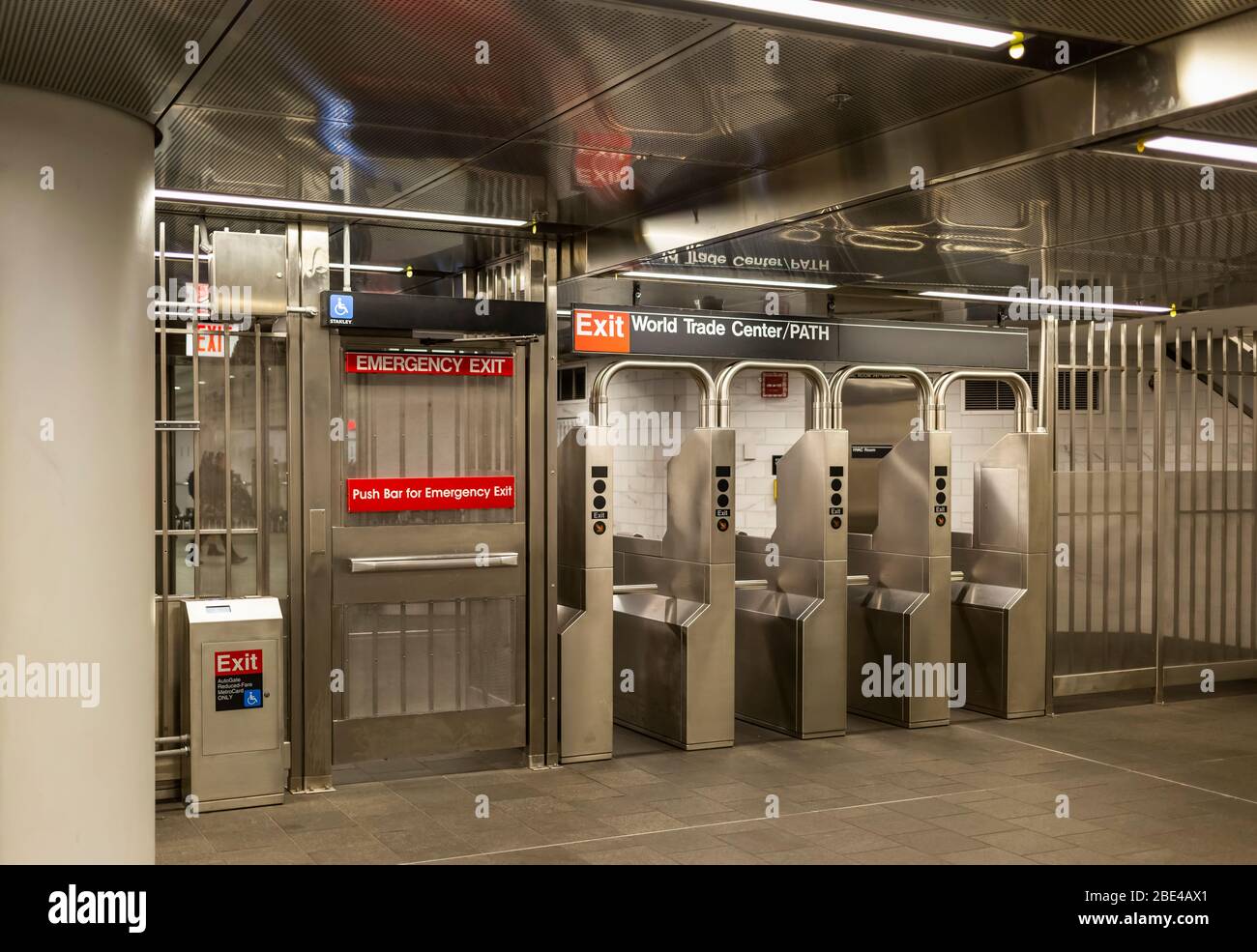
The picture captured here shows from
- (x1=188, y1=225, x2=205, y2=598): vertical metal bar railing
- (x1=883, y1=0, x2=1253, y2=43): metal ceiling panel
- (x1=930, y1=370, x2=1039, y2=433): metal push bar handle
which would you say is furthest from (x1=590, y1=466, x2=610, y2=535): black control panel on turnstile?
(x1=883, y1=0, x2=1253, y2=43): metal ceiling panel

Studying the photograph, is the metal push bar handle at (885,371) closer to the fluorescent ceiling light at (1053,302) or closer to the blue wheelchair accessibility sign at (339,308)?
Answer: the fluorescent ceiling light at (1053,302)

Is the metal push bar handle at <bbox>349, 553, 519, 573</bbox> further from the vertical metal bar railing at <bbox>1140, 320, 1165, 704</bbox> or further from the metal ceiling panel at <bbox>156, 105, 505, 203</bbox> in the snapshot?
the vertical metal bar railing at <bbox>1140, 320, 1165, 704</bbox>

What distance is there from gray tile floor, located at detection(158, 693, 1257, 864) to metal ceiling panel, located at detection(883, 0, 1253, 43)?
10.4 feet

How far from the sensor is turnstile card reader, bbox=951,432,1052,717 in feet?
26.1

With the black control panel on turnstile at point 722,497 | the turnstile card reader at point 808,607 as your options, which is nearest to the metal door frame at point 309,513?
the black control panel on turnstile at point 722,497

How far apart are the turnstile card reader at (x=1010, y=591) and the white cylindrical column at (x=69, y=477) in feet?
18.7

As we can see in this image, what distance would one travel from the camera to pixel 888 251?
6.65m

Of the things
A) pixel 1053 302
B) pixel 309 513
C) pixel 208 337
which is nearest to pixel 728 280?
pixel 1053 302

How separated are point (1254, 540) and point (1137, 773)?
381 centimetres

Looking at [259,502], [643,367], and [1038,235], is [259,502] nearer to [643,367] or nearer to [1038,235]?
[643,367]

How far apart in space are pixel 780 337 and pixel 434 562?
121 inches

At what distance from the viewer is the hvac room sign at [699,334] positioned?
7.69 meters
